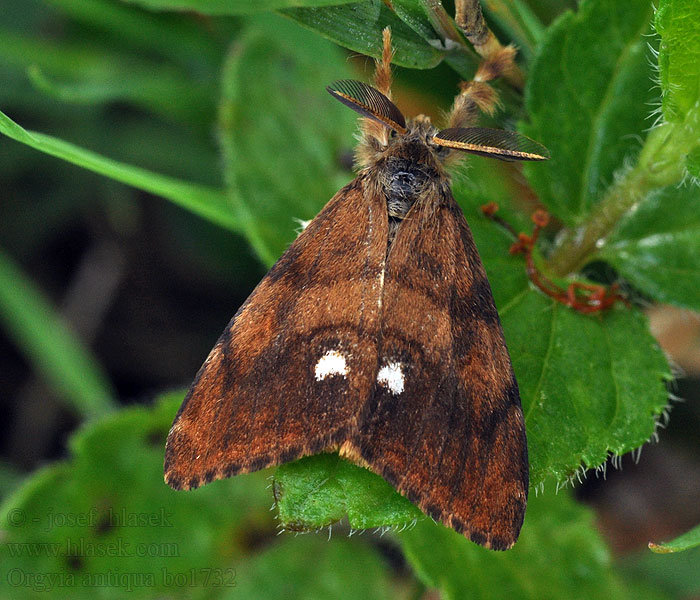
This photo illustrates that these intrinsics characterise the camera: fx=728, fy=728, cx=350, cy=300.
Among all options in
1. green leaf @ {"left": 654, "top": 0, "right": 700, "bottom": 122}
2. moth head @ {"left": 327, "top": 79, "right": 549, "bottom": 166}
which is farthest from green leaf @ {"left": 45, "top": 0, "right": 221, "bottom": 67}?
green leaf @ {"left": 654, "top": 0, "right": 700, "bottom": 122}

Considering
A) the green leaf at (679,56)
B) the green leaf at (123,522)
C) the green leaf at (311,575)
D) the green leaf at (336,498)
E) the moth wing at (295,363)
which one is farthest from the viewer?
the green leaf at (311,575)

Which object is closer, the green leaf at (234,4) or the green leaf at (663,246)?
the green leaf at (234,4)

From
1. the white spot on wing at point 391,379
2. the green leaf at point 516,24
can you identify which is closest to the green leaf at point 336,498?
the white spot on wing at point 391,379

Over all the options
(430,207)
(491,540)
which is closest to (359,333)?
(430,207)

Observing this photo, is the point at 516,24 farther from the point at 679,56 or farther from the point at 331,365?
the point at 331,365

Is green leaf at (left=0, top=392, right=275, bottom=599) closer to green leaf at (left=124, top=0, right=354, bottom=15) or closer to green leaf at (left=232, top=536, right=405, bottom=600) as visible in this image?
green leaf at (left=232, top=536, right=405, bottom=600)

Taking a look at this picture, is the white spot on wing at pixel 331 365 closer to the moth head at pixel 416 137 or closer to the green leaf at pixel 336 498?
the green leaf at pixel 336 498

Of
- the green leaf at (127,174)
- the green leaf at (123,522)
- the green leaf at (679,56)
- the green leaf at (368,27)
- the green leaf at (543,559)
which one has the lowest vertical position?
the green leaf at (123,522)
